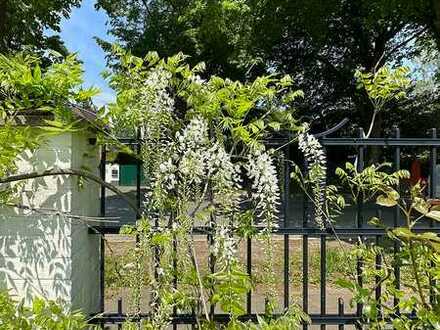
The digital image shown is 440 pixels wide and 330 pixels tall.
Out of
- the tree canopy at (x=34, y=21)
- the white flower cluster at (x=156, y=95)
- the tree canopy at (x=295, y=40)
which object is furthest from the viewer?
the tree canopy at (x=295, y=40)

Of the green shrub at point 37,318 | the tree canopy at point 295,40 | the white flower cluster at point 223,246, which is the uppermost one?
the tree canopy at point 295,40

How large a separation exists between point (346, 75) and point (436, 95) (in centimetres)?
423

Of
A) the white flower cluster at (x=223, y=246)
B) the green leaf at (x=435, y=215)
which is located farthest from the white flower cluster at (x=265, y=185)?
the green leaf at (x=435, y=215)

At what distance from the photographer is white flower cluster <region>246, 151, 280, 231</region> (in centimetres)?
204

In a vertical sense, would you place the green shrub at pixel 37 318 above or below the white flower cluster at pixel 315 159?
below

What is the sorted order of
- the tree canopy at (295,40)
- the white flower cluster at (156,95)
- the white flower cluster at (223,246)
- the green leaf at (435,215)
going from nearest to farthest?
the green leaf at (435,215) → the white flower cluster at (223,246) → the white flower cluster at (156,95) → the tree canopy at (295,40)

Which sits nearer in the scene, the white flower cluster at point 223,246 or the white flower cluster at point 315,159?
the white flower cluster at point 223,246

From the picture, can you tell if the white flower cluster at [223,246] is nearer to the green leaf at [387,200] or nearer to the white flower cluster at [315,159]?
the white flower cluster at [315,159]

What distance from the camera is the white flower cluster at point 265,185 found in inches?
80.2

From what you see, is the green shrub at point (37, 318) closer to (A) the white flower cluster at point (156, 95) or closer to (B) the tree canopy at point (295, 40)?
(A) the white flower cluster at point (156, 95)

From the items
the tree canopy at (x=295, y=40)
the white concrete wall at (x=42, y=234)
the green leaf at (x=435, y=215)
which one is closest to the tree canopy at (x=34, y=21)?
the tree canopy at (x=295, y=40)

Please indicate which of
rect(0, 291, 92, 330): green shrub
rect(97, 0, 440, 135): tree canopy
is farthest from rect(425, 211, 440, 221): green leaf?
rect(97, 0, 440, 135): tree canopy

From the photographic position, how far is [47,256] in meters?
2.25

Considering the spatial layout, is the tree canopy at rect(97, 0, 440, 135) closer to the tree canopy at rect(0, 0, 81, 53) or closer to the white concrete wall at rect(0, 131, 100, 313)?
the tree canopy at rect(0, 0, 81, 53)
